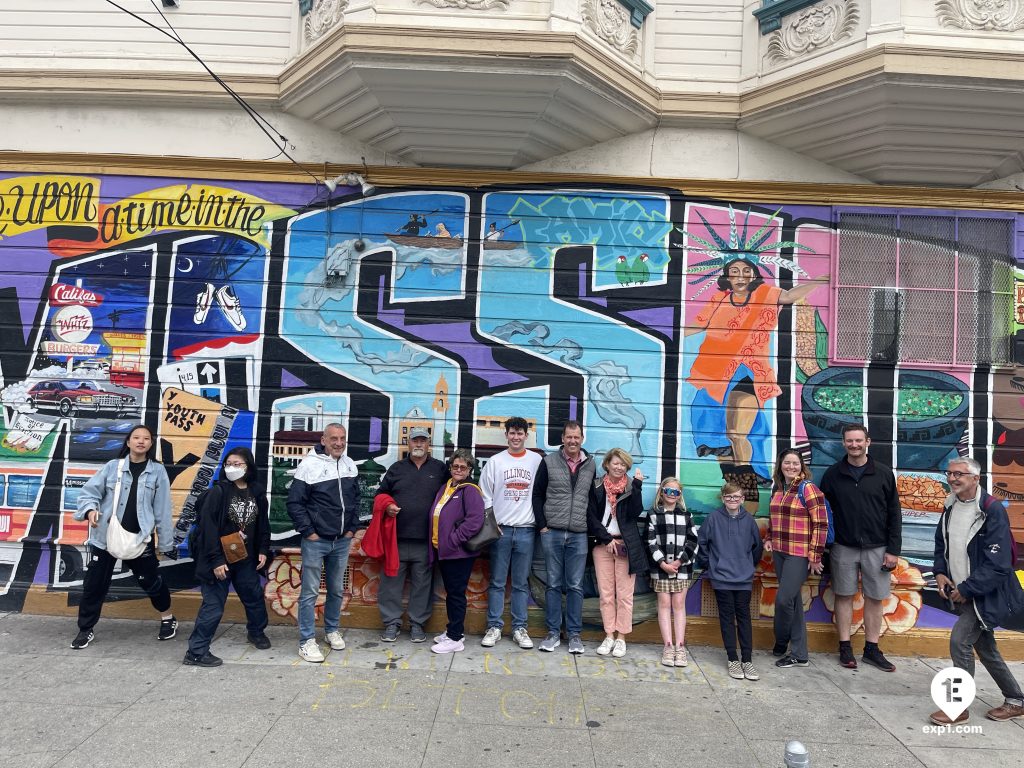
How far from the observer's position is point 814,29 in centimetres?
639

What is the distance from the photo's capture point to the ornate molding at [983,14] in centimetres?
597

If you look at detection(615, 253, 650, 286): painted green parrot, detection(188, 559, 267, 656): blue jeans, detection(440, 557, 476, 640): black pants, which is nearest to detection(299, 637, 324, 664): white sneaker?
detection(188, 559, 267, 656): blue jeans

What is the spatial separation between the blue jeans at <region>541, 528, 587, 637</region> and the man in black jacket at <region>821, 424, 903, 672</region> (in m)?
2.35

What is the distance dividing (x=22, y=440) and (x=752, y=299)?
24.7 ft

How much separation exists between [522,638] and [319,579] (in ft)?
6.18

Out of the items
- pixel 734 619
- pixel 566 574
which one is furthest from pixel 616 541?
pixel 734 619

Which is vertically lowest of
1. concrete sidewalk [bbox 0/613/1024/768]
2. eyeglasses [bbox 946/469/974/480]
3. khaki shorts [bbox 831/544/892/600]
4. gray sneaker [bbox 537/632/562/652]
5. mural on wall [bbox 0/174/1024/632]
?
concrete sidewalk [bbox 0/613/1024/768]

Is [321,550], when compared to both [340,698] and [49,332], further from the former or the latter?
[49,332]

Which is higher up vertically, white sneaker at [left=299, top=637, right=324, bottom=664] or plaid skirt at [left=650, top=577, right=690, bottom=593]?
plaid skirt at [left=650, top=577, right=690, bottom=593]

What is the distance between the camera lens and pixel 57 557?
22.0ft

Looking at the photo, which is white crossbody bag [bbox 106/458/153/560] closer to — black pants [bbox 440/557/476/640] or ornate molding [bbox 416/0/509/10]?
black pants [bbox 440/557/476/640]

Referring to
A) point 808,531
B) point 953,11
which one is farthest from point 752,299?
point 953,11

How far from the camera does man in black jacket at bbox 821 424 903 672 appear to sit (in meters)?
6.07

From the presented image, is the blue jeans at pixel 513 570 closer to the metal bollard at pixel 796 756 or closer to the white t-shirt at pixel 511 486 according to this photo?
the white t-shirt at pixel 511 486
